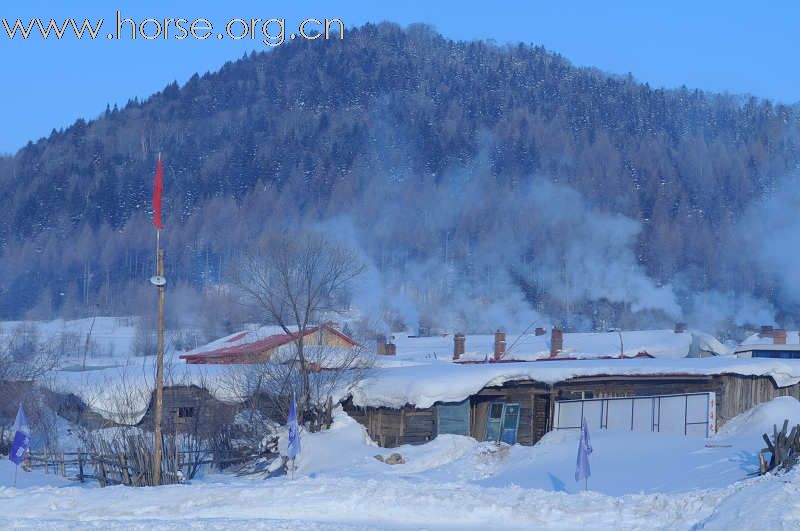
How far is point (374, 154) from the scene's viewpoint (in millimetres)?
162875

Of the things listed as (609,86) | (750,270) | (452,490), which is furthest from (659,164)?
(452,490)

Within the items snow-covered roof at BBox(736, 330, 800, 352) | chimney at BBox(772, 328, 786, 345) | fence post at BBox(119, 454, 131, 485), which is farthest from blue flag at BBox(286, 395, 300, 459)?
chimney at BBox(772, 328, 786, 345)

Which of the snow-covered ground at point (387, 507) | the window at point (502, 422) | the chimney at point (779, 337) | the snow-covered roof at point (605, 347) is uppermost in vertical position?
the chimney at point (779, 337)

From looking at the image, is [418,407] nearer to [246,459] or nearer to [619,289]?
[246,459]

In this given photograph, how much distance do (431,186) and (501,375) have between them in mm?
119958

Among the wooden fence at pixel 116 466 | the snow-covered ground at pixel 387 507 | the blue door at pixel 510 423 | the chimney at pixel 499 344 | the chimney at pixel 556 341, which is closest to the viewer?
the snow-covered ground at pixel 387 507

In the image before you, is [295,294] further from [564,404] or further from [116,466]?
[116,466]

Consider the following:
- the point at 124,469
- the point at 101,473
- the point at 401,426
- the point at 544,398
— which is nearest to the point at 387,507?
the point at 124,469

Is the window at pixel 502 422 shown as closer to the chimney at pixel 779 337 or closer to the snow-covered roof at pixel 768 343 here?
the snow-covered roof at pixel 768 343

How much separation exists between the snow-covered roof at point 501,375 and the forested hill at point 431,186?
45540 mm

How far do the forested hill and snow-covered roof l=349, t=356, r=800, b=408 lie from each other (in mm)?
45540

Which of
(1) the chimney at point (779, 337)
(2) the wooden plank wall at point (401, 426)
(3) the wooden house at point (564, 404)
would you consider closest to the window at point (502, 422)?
(3) the wooden house at point (564, 404)

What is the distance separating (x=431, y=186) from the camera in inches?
5842

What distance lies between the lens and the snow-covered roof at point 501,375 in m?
28.8
